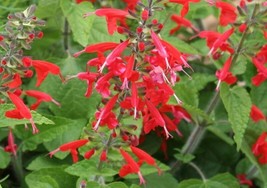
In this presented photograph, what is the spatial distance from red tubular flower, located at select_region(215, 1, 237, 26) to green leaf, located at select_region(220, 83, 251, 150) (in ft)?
0.74

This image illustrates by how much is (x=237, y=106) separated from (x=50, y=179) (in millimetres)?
670

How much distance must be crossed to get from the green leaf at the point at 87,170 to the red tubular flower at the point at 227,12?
0.70m

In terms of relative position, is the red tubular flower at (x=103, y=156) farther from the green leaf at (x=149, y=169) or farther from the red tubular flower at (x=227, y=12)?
the red tubular flower at (x=227, y=12)

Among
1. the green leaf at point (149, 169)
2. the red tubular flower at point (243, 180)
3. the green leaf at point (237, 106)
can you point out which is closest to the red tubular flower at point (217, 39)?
the green leaf at point (237, 106)

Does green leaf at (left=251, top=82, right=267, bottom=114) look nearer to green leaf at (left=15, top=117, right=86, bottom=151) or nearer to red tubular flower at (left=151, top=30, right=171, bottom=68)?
green leaf at (left=15, top=117, right=86, bottom=151)

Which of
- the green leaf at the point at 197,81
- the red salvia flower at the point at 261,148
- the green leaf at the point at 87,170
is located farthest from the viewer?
the green leaf at the point at 197,81

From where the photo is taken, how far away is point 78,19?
2.21 meters

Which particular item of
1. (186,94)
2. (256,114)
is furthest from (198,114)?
(256,114)

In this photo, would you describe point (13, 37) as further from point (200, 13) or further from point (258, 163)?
point (200, 13)

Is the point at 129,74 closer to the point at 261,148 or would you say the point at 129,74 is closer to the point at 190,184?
the point at 190,184

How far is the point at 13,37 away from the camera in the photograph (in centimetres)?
175

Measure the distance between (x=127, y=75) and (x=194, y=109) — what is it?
1.79 ft

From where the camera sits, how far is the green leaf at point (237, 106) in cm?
202

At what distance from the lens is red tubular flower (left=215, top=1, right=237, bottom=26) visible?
2.18m
